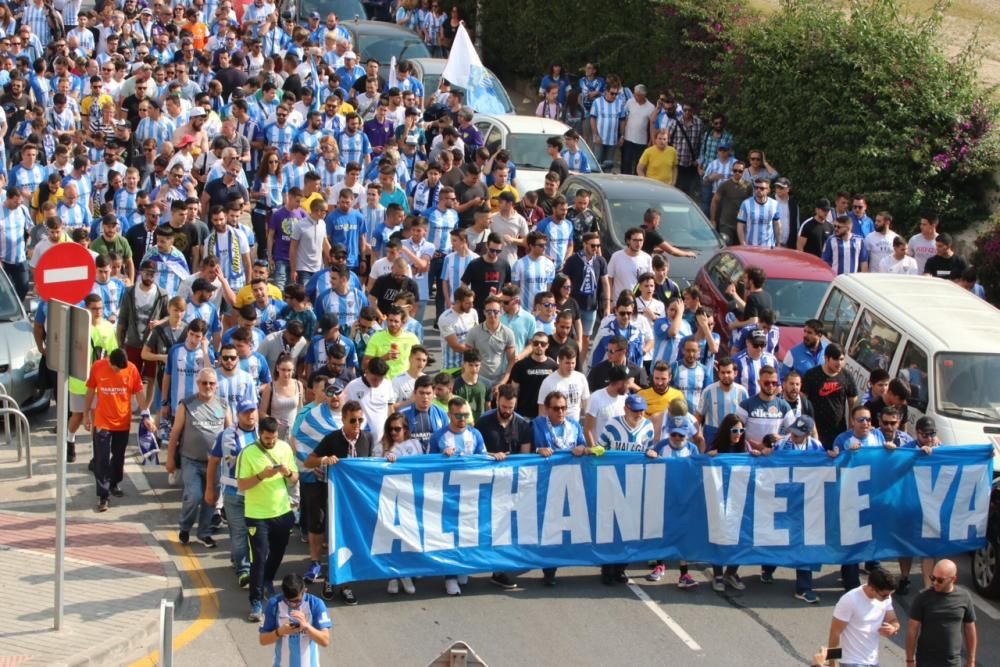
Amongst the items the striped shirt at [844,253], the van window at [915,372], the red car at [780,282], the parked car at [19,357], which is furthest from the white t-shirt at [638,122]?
the parked car at [19,357]

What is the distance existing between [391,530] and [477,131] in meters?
12.2

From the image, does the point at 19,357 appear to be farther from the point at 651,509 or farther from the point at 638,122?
the point at 638,122

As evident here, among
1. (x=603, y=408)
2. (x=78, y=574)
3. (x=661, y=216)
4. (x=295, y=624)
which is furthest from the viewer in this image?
(x=661, y=216)

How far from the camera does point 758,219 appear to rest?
21.0 metres

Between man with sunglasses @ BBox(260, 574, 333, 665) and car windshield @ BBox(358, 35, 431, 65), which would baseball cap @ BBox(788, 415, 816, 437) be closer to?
man with sunglasses @ BBox(260, 574, 333, 665)

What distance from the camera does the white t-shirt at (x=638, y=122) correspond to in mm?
26172

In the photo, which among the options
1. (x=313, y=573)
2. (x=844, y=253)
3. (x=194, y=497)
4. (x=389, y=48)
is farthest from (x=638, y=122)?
(x=313, y=573)

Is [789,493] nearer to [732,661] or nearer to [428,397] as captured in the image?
[732,661]

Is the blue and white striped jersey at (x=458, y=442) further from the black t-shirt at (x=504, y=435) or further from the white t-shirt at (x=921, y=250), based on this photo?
the white t-shirt at (x=921, y=250)

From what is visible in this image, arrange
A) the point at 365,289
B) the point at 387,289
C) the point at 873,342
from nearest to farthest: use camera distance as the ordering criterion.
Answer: the point at 873,342 → the point at 387,289 → the point at 365,289

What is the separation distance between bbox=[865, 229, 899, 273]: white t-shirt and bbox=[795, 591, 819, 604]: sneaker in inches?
280

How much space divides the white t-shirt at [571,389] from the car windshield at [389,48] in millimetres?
16821

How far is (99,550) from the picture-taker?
44.5 feet

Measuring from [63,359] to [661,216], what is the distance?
9.87 meters
